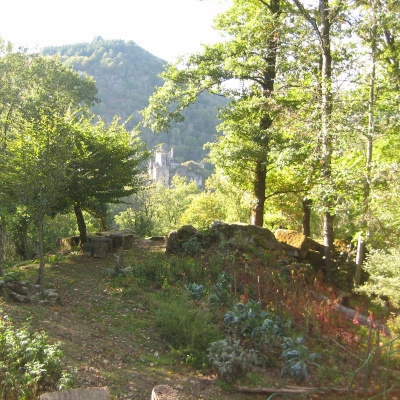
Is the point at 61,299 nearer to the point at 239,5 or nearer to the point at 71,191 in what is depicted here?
the point at 71,191

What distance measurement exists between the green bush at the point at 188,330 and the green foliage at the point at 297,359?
1.09 meters

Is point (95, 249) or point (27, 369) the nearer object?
point (27, 369)

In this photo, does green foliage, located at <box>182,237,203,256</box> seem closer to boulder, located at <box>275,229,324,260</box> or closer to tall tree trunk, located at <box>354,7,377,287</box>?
boulder, located at <box>275,229,324,260</box>

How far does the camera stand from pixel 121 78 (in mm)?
136875

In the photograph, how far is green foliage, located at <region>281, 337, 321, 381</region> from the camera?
5.38m

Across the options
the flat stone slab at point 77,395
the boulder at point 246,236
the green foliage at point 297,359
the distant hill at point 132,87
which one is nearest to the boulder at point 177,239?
the boulder at point 246,236

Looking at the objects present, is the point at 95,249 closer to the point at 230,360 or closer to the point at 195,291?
the point at 195,291

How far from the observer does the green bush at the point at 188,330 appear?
5.89 metres

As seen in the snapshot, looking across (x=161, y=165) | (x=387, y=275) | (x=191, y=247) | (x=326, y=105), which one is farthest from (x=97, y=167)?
(x=161, y=165)

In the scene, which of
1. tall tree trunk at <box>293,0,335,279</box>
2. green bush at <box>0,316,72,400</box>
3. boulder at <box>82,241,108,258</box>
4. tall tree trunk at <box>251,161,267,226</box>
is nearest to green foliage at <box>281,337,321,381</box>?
green bush at <box>0,316,72,400</box>

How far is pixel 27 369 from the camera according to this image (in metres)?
4.11

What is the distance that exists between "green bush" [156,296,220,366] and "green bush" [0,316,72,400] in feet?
6.66

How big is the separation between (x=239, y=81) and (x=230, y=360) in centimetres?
949

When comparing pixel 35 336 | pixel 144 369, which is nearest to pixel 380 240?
pixel 144 369
